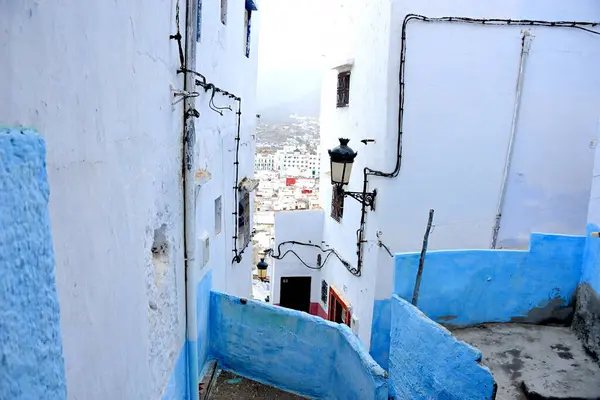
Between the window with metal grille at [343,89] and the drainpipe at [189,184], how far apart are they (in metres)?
7.11

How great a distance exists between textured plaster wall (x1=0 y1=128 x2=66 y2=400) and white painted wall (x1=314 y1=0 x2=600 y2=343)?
790 centimetres

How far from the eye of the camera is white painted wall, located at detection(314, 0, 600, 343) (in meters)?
8.96

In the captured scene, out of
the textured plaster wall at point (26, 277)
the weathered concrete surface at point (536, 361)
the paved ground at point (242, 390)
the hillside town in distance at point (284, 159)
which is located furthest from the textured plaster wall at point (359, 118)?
the hillside town in distance at point (284, 159)

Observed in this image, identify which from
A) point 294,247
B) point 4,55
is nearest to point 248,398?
point 4,55

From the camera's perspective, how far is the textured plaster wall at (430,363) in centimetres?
465

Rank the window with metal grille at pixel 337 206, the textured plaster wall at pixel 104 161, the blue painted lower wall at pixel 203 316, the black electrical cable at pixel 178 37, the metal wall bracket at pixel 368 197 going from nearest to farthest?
the textured plaster wall at pixel 104 161 < the black electrical cable at pixel 178 37 < the blue painted lower wall at pixel 203 316 < the metal wall bracket at pixel 368 197 < the window with metal grille at pixel 337 206

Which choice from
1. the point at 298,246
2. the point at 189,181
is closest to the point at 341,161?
the point at 189,181

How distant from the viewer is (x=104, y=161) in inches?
105

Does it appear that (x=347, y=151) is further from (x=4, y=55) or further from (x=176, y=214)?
(x=4, y=55)

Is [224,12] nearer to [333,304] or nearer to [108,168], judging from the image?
[108,168]

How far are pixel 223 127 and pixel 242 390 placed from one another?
394 cm

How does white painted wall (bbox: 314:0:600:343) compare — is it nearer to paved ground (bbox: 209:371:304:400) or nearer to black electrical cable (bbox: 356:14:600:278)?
black electrical cable (bbox: 356:14:600:278)

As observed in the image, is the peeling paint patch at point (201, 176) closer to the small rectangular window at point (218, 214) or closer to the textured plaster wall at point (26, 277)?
the small rectangular window at point (218, 214)

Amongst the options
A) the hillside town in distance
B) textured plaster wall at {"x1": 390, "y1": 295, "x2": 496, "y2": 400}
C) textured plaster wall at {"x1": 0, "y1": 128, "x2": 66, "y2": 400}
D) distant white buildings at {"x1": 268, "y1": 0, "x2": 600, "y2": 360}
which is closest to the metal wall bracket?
distant white buildings at {"x1": 268, "y1": 0, "x2": 600, "y2": 360}
